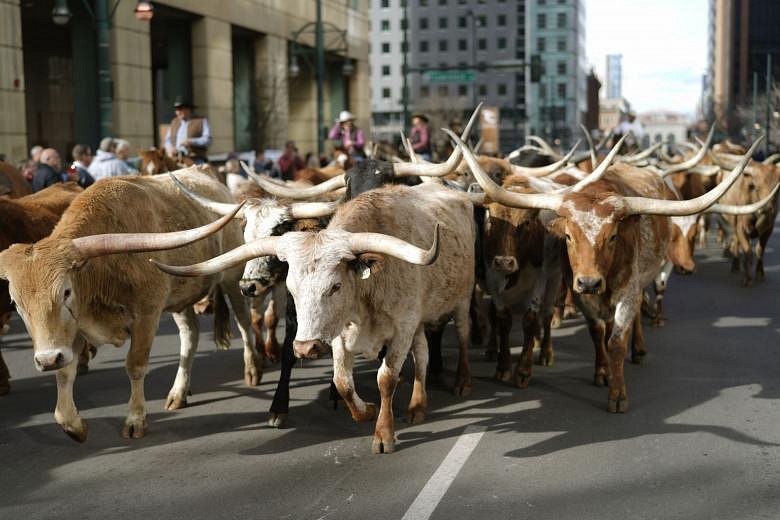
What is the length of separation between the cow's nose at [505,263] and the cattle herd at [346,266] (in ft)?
0.04

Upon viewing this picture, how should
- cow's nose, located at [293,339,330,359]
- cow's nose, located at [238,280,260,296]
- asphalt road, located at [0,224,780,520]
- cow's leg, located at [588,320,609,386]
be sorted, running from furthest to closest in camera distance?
cow's leg, located at [588,320,609,386] < cow's nose, located at [238,280,260,296] < cow's nose, located at [293,339,330,359] < asphalt road, located at [0,224,780,520]

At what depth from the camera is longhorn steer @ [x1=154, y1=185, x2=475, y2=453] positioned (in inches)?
206

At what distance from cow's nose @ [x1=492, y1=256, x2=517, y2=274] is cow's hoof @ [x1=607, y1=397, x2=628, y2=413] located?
129 cm

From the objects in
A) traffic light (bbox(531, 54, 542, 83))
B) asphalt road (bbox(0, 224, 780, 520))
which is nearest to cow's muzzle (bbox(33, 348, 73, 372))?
asphalt road (bbox(0, 224, 780, 520))

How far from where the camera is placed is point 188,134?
12.4m

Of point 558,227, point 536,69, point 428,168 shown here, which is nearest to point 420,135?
point 428,168

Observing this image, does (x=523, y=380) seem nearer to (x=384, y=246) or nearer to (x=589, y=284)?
(x=589, y=284)

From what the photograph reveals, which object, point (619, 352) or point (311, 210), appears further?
point (311, 210)

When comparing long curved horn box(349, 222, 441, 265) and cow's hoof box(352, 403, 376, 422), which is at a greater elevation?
long curved horn box(349, 222, 441, 265)

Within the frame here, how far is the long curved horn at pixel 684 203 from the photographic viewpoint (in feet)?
20.9

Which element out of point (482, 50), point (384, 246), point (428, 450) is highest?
point (482, 50)

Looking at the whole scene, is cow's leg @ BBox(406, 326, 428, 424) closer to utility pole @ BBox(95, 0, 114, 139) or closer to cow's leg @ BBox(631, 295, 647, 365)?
cow's leg @ BBox(631, 295, 647, 365)

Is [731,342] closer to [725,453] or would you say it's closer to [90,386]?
[725,453]

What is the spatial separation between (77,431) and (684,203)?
4.45m
